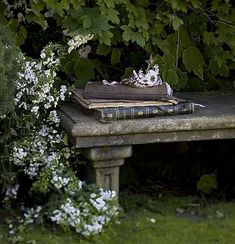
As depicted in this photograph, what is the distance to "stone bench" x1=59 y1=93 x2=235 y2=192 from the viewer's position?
2.97 meters

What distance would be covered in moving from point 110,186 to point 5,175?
0.52 metres

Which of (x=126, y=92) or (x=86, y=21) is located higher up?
(x=86, y=21)

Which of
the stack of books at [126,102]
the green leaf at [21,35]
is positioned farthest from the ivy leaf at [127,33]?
the green leaf at [21,35]

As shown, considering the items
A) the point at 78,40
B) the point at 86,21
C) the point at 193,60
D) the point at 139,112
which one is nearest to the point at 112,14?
the point at 86,21

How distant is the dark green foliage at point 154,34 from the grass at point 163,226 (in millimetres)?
748

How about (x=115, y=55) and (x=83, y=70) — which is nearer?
(x=83, y=70)

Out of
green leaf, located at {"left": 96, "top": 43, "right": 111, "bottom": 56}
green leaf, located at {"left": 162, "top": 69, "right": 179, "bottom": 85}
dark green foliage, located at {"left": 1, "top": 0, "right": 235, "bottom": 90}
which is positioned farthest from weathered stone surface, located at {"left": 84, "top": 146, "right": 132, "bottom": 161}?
green leaf, located at {"left": 96, "top": 43, "right": 111, "bottom": 56}

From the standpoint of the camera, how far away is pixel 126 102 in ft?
10.3

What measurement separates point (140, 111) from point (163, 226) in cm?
57

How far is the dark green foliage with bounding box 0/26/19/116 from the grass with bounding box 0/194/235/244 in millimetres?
593

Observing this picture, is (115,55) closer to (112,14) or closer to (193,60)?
(193,60)

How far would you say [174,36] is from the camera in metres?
3.71

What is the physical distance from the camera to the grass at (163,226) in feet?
9.47

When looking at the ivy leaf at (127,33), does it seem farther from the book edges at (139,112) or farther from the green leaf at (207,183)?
the green leaf at (207,183)
